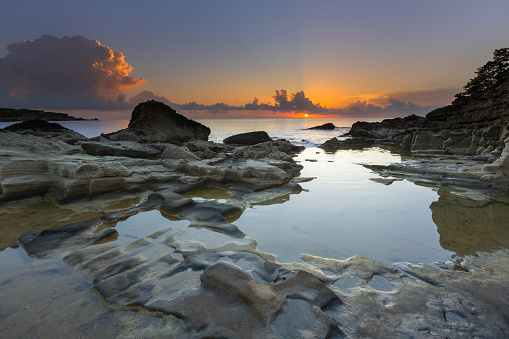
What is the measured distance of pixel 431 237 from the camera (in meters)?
4.70

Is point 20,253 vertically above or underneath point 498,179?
underneath

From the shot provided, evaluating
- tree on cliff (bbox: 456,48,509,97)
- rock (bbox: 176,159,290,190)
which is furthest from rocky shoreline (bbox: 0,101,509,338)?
tree on cliff (bbox: 456,48,509,97)

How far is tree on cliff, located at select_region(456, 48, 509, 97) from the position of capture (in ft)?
96.1

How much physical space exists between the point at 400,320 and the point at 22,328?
3940 millimetres

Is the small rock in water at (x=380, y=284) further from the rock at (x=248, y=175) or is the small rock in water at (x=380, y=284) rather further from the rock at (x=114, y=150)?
the rock at (x=114, y=150)

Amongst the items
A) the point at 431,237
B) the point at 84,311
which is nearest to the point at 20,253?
the point at 84,311

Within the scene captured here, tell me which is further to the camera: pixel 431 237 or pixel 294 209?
pixel 294 209

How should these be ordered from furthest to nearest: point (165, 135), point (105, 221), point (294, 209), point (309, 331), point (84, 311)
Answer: point (165, 135), point (294, 209), point (105, 221), point (84, 311), point (309, 331)

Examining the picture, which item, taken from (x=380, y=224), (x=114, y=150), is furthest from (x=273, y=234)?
(x=114, y=150)

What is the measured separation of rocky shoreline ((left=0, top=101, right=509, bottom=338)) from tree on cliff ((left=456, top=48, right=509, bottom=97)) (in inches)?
1433

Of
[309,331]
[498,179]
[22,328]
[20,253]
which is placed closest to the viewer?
[309,331]

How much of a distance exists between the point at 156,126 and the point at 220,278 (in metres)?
23.2

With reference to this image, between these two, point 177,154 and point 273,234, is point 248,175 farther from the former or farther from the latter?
point 177,154

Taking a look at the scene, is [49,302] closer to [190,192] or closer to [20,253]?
[20,253]
